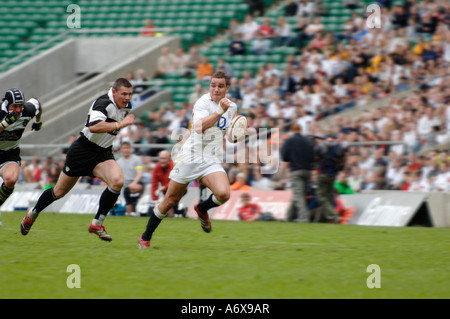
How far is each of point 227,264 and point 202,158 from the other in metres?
1.94

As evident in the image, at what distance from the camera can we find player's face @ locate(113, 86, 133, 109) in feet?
A: 34.3

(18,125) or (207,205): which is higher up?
(18,125)

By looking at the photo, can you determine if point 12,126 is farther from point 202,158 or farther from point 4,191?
point 202,158

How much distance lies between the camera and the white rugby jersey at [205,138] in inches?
398

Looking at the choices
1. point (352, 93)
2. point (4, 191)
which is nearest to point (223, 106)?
point (4, 191)

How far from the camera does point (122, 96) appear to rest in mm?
10492

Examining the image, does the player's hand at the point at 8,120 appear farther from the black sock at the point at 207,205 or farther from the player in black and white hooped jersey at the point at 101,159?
the black sock at the point at 207,205

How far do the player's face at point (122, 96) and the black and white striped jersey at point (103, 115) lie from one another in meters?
0.06

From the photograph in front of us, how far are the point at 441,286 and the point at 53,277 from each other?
12.7ft

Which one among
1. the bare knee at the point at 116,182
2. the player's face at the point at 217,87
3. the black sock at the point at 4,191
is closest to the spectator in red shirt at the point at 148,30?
the black sock at the point at 4,191

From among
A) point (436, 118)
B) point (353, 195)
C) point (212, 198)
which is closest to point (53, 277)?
point (212, 198)

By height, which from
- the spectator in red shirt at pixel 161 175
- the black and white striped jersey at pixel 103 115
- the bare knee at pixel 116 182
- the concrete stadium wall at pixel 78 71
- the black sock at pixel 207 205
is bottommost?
the black sock at pixel 207 205

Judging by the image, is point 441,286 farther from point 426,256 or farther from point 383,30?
point 383,30
